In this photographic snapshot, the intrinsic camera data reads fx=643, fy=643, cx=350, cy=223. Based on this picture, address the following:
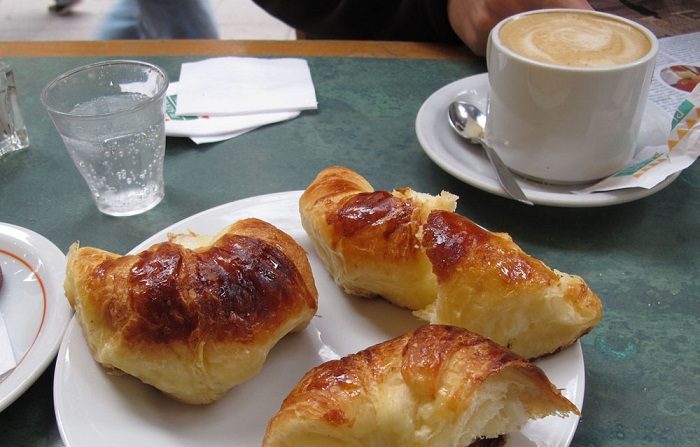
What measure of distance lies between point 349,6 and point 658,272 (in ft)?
3.89

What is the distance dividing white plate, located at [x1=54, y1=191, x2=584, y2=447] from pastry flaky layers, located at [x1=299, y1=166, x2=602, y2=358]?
0.03m

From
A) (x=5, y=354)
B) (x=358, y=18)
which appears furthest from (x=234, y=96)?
(x=5, y=354)

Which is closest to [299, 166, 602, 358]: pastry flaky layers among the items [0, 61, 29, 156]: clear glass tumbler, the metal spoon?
the metal spoon

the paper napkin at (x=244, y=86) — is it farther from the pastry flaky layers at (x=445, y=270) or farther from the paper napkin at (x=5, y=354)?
the paper napkin at (x=5, y=354)

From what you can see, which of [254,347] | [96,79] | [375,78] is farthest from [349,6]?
[254,347]

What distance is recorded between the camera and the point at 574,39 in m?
1.04

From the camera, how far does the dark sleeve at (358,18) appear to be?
1.75 meters

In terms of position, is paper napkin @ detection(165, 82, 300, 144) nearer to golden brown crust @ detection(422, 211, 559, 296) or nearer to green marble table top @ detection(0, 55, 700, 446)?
green marble table top @ detection(0, 55, 700, 446)

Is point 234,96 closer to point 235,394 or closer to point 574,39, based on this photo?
point 574,39

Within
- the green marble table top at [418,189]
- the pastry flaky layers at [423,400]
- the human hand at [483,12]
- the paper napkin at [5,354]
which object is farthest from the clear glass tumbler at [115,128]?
the human hand at [483,12]

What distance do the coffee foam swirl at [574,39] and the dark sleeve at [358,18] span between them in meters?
0.63

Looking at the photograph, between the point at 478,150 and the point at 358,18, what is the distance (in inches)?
32.9

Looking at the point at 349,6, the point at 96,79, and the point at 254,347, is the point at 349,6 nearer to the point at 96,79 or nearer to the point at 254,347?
the point at 96,79

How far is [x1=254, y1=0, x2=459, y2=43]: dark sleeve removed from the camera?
1.75 metres
